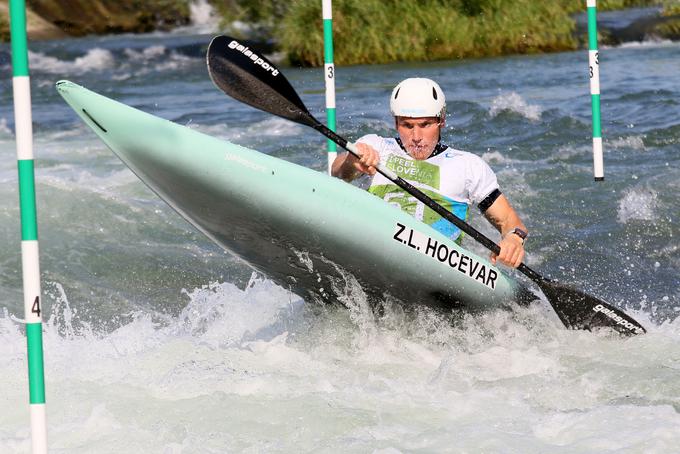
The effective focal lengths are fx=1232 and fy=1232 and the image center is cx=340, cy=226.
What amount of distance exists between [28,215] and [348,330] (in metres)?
1.94

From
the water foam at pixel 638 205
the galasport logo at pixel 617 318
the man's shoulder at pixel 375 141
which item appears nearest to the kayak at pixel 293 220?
the galasport logo at pixel 617 318

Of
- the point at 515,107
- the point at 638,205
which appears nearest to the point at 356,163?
the point at 638,205

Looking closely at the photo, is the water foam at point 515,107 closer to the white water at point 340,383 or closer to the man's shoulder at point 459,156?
the white water at point 340,383

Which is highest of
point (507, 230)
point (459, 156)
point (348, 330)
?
point (459, 156)

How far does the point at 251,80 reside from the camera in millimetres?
4570

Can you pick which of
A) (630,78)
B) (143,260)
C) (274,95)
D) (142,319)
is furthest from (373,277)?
(630,78)

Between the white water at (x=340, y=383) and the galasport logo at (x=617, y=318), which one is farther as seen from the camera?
the galasport logo at (x=617, y=318)

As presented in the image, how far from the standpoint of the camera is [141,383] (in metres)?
4.22

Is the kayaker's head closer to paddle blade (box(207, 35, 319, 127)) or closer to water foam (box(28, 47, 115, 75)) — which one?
paddle blade (box(207, 35, 319, 127))

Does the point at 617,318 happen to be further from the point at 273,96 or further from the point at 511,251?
the point at 273,96

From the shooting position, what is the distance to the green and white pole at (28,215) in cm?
303

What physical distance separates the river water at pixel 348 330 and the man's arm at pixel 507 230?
A: 1.04 ft

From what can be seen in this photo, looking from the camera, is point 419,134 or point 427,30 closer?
point 419,134

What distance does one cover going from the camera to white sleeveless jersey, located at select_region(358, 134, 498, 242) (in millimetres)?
4664
